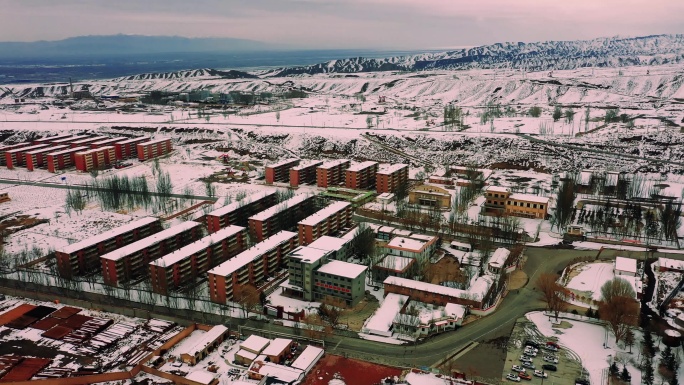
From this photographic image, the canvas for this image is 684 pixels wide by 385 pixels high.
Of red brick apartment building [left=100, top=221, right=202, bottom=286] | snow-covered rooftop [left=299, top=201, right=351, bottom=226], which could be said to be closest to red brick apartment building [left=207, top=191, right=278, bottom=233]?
red brick apartment building [left=100, top=221, right=202, bottom=286]

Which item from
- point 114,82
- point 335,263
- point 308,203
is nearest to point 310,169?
point 308,203

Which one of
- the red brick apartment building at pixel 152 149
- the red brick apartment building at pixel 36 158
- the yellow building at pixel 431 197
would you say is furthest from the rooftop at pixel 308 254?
the red brick apartment building at pixel 36 158

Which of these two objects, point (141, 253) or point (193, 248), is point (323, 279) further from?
point (141, 253)

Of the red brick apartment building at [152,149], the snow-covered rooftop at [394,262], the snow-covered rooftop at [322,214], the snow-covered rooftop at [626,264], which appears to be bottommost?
the snow-covered rooftop at [626,264]

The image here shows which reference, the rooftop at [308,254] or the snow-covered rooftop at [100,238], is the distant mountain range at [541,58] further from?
the rooftop at [308,254]

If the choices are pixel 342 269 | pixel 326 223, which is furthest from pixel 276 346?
pixel 326 223

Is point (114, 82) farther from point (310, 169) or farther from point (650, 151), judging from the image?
point (650, 151)

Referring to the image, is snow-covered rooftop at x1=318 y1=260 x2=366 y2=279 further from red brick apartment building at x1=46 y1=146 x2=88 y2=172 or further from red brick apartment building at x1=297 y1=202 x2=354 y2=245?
red brick apartment building at x1=46 y1=146 x2=88 y2=172
